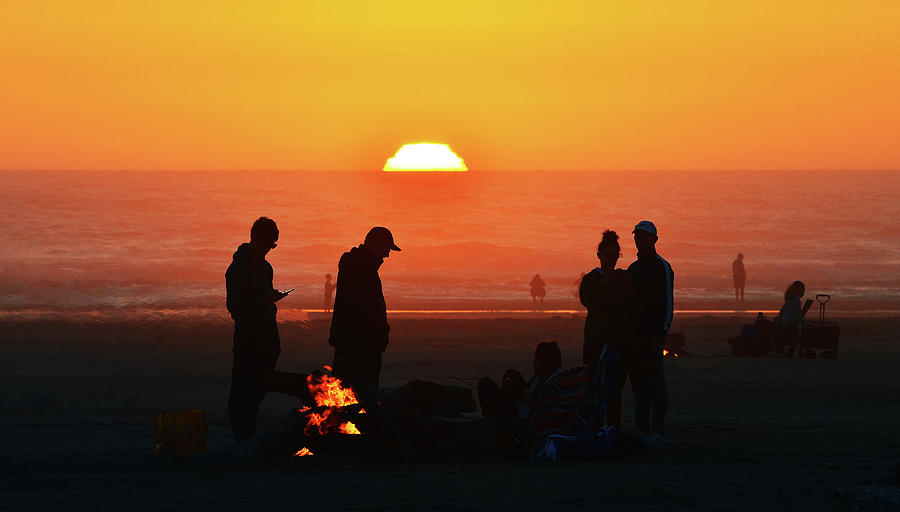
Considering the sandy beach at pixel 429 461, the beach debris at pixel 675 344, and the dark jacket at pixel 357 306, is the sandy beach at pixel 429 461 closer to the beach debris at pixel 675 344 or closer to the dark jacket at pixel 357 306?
the dark jacket at pixel 357 306

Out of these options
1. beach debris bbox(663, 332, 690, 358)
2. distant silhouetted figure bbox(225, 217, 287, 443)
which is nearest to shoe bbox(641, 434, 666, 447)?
distant silhouetted figure bbox(225, 217, 287, 443)

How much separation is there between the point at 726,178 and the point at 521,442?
578ft

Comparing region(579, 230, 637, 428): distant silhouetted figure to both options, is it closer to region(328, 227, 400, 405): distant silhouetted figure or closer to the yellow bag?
region(328, 227, 400, 405): distant silhouetted figure

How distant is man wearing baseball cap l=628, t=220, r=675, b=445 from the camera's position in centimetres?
830

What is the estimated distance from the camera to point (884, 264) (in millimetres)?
62094

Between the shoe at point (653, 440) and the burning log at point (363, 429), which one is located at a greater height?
the burning log at point (363, 429)

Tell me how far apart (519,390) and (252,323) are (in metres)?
1.98

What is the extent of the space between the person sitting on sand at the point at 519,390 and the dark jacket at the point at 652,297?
0.79 m

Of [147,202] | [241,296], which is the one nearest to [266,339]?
[241,296]

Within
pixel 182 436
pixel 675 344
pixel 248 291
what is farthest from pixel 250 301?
pixel 675 344

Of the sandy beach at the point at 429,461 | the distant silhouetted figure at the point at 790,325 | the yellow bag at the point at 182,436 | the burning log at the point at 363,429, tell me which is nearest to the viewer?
the sandy beach at the point at 429,461

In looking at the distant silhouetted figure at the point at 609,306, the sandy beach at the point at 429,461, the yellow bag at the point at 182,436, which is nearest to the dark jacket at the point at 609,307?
the distant silhouetted figure at the point at 609,306

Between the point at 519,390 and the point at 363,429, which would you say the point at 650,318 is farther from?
the point at 363,429

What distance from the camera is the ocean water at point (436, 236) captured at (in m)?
45.2
